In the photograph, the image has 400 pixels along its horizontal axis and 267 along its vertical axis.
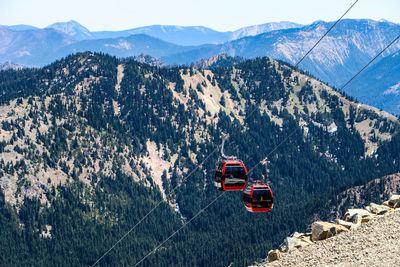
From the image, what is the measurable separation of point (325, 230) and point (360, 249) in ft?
18.7

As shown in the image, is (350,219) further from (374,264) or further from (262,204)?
(262,204)

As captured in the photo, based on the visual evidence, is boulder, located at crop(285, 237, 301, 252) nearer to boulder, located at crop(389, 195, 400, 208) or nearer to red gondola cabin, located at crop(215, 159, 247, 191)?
boulder, located at crop(389, 195, 400, 208)

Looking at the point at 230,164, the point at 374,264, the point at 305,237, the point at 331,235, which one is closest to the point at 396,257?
the point at 374,264

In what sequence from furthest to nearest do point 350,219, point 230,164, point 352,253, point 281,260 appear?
point 230,164, point 350,219, point 281,260, point 352,253

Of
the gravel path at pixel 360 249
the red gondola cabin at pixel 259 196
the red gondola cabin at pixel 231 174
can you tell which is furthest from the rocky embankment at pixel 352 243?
the red gondola cabin at pixel 231 174

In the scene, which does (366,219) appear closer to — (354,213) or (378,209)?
(354,213)

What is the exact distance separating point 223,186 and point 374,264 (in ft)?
137

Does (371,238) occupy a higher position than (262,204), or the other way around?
(371,238)

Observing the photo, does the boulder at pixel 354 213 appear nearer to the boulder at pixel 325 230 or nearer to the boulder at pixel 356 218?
the boulder at pixel 356 218

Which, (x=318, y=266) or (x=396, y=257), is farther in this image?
(x=318, y=266)

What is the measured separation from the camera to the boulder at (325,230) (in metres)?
46.7

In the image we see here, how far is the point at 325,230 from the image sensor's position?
154ft

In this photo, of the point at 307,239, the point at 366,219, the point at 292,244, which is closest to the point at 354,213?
the point at 366,219

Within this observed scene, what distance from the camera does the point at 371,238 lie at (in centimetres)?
4206
